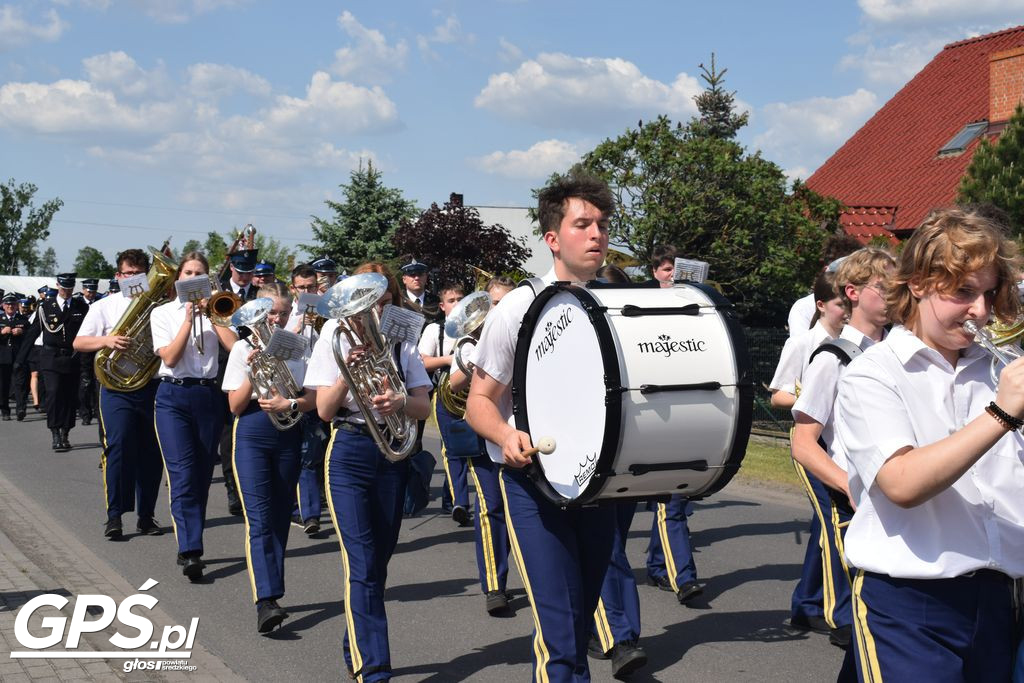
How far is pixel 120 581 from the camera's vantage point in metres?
7.56

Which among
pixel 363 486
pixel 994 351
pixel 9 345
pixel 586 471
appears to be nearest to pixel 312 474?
pixel 363 486

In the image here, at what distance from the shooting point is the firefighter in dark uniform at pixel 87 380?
53.2 feet

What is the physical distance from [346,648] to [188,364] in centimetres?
317

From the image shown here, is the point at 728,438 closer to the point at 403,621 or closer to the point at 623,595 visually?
the point at 623,595

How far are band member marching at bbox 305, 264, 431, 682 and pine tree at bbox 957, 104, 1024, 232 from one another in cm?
1165

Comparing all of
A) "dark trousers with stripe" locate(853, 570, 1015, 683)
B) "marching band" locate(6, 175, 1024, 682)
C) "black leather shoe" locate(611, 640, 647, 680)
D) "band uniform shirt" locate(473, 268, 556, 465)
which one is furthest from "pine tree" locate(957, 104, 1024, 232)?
"dark trousers with stripe" locate(853, 570, 1015, 683)

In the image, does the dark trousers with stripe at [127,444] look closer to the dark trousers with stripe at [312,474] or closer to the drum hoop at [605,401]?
the dark trousers with stripe at [312,474]

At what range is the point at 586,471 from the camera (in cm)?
371

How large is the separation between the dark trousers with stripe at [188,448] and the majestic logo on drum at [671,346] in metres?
5.01

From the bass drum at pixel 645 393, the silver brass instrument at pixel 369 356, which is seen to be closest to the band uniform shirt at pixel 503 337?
the bass drum at pixel 645 393

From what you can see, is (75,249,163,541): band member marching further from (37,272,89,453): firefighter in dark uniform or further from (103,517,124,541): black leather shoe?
(37,272,89,453): firefighter in dark uniform

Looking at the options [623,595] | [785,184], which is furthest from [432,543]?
[785,184]

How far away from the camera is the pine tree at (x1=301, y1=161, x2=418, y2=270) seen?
138 feet

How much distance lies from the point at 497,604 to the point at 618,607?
134cm
